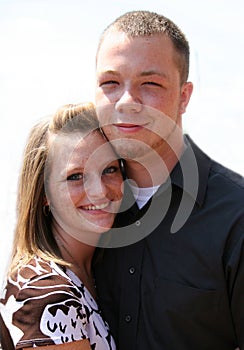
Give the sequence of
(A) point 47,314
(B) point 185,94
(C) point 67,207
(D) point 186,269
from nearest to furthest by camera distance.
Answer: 1. (A) point 47,314
2. (D) point 186,269
3. (C) point 67,207
4. (B) point 185,94

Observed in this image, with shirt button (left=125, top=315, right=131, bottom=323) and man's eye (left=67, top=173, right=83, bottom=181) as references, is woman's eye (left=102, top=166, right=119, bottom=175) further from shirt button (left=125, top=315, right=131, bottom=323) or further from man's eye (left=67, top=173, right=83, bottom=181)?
shirt button (left=125, top=315, right=131, bottom=323)

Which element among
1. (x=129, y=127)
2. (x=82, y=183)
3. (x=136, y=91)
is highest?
(x=136, y=91)

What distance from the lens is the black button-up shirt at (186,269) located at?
195cm

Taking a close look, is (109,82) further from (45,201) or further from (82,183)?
(45,201)

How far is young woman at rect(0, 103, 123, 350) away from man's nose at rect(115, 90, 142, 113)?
155 millimetres

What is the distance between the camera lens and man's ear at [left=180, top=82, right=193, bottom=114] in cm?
226

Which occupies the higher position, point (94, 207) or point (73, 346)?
point (94, 207)

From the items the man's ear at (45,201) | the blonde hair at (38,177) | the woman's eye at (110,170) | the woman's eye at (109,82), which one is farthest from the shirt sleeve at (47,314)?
the woman's eye at (109,82)

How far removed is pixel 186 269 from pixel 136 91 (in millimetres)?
697

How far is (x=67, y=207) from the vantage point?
212 cm

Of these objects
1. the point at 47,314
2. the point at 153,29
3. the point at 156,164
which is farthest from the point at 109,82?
the point at 47,314

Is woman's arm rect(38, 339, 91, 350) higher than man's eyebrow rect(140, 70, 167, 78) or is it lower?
lower

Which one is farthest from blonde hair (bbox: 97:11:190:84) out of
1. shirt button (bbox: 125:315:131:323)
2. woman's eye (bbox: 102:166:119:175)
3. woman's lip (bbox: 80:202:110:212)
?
shirt button (bbox: 125:315:131:323)

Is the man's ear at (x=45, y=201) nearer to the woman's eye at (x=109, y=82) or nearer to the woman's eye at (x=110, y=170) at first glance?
the woman's eye at (x=110, y=170)
